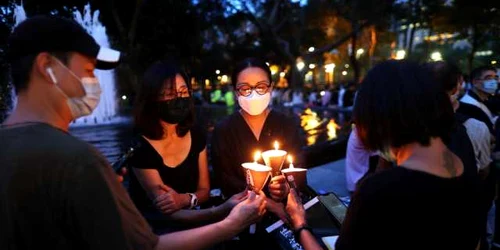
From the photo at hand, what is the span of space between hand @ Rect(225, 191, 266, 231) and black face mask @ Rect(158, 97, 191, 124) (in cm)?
105

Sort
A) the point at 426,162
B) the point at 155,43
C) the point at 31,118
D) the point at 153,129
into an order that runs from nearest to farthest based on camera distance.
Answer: the point at 31,118 → the point at 426,162 → the point at 153,129 → the point at 155,43

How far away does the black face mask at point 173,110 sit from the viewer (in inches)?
122

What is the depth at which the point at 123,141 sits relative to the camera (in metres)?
11.0

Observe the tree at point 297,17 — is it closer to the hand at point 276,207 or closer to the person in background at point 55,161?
the hand at point 276,207

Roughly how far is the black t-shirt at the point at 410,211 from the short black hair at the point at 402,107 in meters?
0.17

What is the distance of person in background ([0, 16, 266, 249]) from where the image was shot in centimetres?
139

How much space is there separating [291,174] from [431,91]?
930 millimetres

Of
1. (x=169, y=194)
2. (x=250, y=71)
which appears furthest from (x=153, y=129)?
(x=250, y=71)

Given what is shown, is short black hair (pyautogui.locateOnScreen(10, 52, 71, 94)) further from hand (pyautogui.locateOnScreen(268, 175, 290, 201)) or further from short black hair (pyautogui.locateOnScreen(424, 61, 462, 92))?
short black hair (pyautogui.locateOnScreen(424, 61, 462, 92))

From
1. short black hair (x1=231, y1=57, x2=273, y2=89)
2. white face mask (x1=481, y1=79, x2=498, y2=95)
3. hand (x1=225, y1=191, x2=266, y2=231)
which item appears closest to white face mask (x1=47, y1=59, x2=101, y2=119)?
hand (x1=225, y1=191, x2=266, y2=231)

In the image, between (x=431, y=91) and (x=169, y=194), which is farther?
(x=169, y=194)

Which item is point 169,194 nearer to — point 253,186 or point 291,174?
point 253,186

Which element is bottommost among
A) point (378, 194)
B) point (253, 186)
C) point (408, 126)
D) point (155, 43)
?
point (253, 186)

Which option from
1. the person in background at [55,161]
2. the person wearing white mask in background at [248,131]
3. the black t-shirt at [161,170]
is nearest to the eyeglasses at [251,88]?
the person wearing white mask in background at [248,131]
